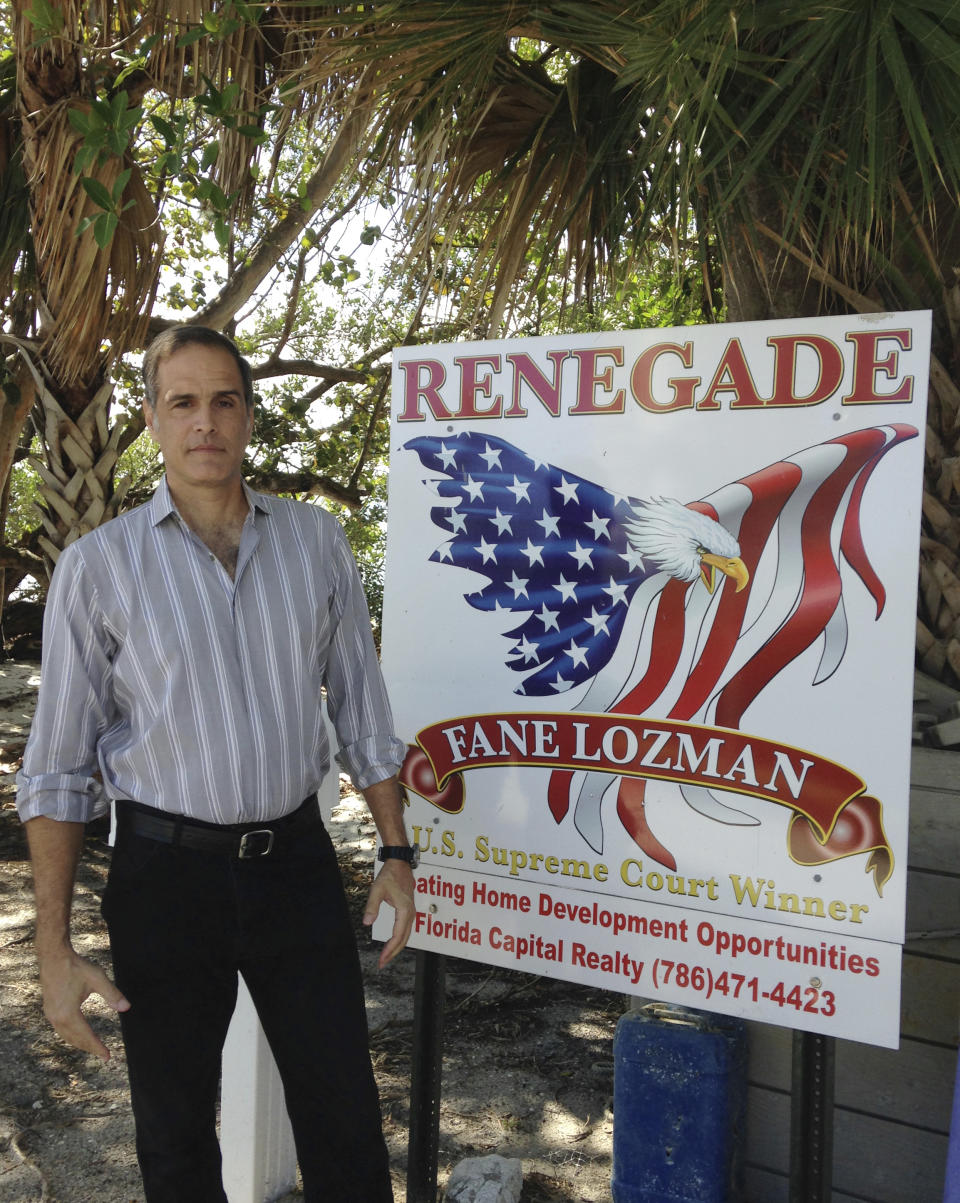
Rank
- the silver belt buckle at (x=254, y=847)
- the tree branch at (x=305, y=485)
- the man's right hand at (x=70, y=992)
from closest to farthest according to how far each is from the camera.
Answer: the man's right hand at (x=70, y=992) < the silver belt buckle at (x=254, y=847) < the tree branch at (x=305, y=485)

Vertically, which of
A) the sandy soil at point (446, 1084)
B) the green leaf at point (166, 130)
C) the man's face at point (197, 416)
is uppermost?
the green leaf at point (166, 130)

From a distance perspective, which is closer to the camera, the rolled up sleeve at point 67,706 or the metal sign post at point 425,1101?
the rolled up sleeve at point 67,706

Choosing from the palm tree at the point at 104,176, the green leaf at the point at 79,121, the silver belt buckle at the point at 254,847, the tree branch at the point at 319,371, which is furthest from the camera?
the tree branch at the point at 319,371

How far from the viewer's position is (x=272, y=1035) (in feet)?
7.64

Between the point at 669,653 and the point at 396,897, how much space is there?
83 centimetres

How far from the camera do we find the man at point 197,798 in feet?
7.18

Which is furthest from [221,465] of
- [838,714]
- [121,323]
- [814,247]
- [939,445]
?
[121,323]

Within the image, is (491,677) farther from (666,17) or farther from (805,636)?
(666,17)

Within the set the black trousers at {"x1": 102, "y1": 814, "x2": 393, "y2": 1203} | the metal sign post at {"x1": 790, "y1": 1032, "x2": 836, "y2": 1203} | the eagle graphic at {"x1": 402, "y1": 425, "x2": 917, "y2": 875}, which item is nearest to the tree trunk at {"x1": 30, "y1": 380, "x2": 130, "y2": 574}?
the eagle graphic at {"x1": 402, "y1": 425, "x2": 917, "y2": 875}

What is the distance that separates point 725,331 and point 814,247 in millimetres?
596

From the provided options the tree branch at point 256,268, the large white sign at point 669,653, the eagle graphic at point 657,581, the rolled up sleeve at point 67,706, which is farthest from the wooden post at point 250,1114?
the tree branch at point 256,268

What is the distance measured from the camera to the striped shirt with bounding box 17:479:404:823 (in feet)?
7.22

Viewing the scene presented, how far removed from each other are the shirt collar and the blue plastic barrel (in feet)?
A: 5.35

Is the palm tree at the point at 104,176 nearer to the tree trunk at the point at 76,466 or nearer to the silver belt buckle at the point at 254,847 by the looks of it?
the tree trunk at the point at 76,466
